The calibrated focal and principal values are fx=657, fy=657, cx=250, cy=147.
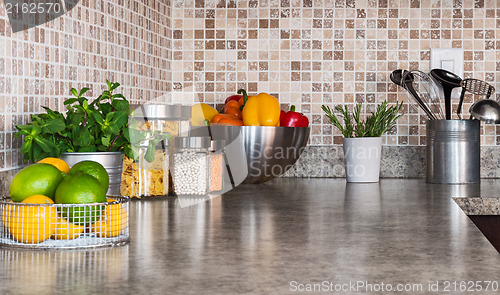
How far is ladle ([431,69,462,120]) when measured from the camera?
5.99ft

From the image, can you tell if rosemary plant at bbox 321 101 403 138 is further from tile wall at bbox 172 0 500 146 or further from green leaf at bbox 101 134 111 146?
green leaf at bbox 101 134 111 146

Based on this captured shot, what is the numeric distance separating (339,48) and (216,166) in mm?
739

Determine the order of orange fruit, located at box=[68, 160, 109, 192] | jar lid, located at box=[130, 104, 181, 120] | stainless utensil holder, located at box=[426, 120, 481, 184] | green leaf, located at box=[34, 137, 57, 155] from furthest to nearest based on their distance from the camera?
1. stainless utensil holder, located at box=[426, 120, 481, 184]
2. jar lid, located at box=[130, 104, 181, 120]
3. green leaf, located at box=[34, 137, 57, 155]
4. orange fruit, located at box=[68, 160, 109, 192]

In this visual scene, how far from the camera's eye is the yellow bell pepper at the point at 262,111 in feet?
5.38

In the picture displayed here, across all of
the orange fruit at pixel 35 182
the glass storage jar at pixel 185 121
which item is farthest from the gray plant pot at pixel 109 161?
the glass storage jar at pixel 185 121

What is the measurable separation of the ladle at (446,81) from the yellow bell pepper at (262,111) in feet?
1.64

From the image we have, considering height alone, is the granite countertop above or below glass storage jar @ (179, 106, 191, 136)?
below

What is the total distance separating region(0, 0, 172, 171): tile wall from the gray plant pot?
0.37 ft

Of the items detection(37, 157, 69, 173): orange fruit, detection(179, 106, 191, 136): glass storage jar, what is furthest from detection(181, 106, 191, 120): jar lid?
detection(37, 157, 69, 173): orange fruit


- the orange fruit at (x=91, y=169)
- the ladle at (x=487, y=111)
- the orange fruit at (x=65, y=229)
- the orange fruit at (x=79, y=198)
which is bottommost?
the orange fruit at (x=65, y=229)

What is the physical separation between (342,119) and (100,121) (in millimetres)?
1015

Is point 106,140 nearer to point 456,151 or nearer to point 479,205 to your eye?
point 479,205

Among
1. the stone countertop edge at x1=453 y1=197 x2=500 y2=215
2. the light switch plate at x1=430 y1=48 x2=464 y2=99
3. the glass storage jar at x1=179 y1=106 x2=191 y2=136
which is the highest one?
the light switch plate at x1=430 y1=48 x2=464 y2=99

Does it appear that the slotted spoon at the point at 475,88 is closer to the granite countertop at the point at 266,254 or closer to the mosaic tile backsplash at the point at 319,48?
the mosaic tile backsplash at the point at 319,48
